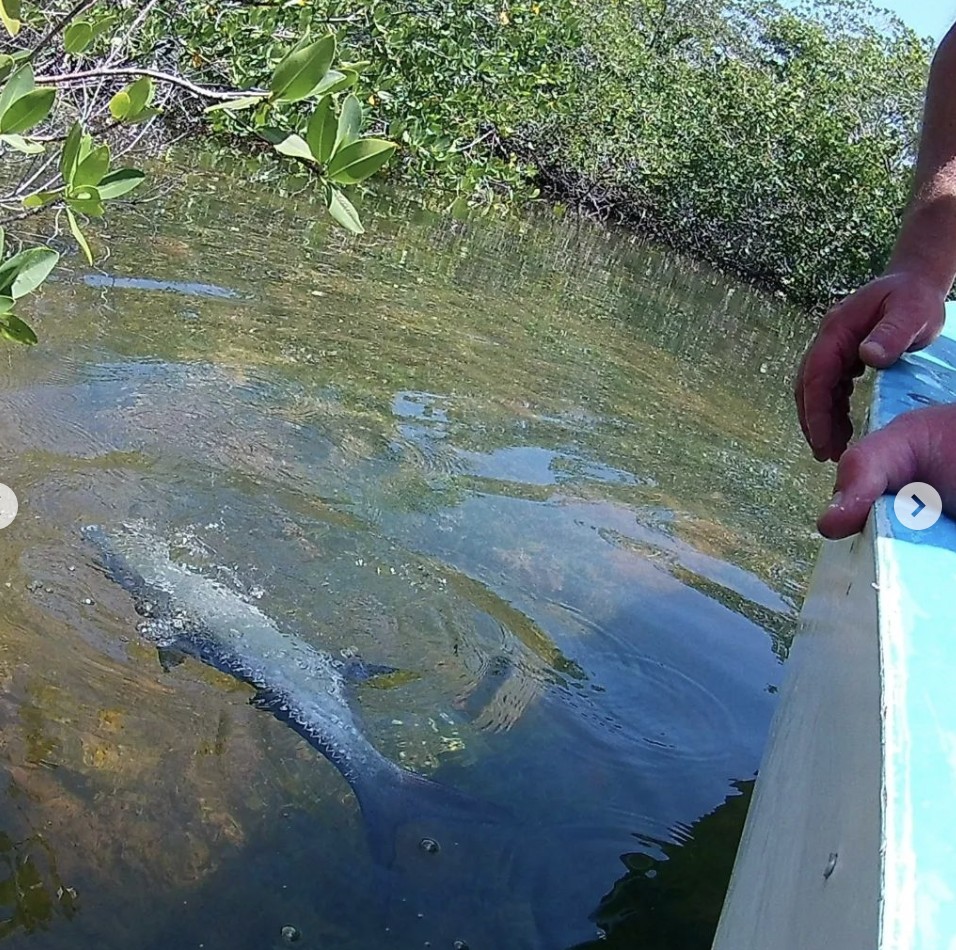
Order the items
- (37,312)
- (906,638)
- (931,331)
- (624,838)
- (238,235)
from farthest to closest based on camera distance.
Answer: (238,235) < (37,312) < (624,838) < (931,331) < (906,638)

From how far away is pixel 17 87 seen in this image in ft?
5.34

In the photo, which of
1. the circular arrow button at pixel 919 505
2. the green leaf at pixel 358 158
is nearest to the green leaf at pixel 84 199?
the green leaf at pixel 358 158

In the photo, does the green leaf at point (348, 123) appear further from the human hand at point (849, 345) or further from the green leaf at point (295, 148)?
the human hand at point (849, 345)

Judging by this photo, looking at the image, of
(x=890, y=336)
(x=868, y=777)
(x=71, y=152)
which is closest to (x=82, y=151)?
(x=71, y=152)

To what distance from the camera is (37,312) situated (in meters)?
6.27

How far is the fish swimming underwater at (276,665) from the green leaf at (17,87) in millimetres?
2076

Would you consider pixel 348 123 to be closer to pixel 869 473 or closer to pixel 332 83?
pixel 332 83

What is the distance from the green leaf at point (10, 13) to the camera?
1758 mm

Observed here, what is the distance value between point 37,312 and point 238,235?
4.01 m

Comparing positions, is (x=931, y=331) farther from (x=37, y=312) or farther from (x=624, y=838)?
(x=37, y=312)

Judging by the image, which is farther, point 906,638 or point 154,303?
point 154,303

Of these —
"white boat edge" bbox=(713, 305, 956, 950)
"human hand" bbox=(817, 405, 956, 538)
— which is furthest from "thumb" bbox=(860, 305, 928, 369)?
"human hand" bbox=(817, 405, 956, 538)

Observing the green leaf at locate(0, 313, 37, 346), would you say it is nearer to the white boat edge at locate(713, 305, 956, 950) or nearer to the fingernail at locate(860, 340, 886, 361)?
the white boat edge at locate(713, 305, 956, 950)

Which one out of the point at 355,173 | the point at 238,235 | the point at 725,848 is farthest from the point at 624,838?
the point at 238,235
